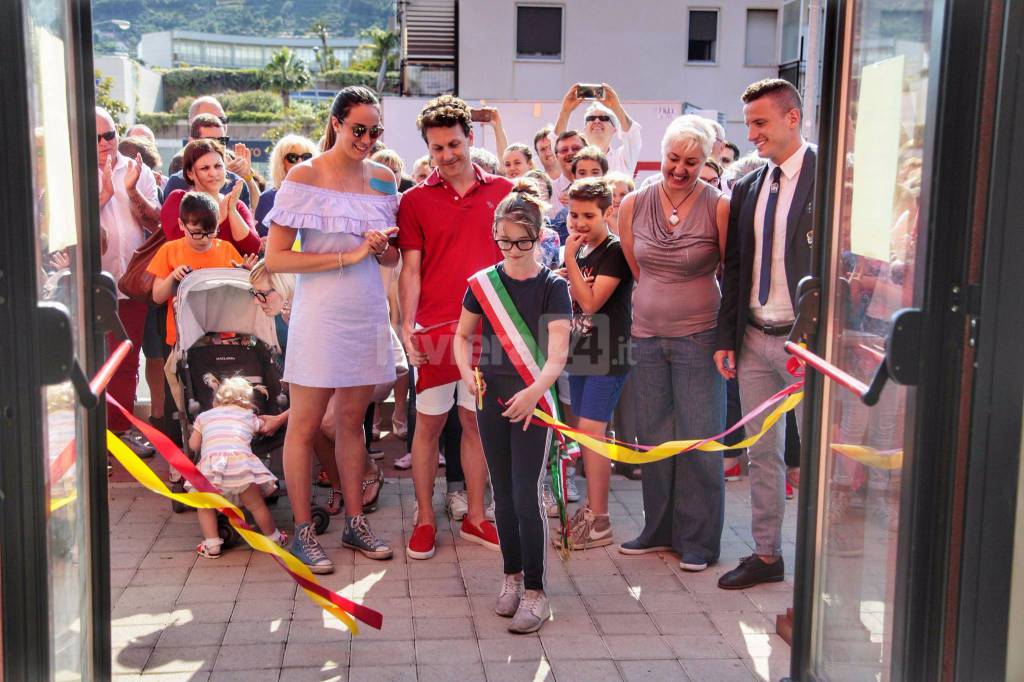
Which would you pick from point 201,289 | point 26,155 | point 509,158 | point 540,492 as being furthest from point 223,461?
point 509,158

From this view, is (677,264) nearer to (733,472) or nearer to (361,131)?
(361,131)

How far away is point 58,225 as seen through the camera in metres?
2.61

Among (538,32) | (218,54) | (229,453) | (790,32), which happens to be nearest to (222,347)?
(229,453)

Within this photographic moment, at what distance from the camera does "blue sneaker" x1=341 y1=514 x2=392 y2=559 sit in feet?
16.3

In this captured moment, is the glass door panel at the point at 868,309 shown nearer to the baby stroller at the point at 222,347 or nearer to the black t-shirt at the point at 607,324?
the black t-shirt at the point at 607,324

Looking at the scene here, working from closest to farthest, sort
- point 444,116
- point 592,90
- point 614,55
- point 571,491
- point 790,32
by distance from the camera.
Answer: point 444,116, point 571,491, point 592,90, point 614,55, point 790,32

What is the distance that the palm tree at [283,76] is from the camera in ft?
325

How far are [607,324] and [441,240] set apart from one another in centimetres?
89

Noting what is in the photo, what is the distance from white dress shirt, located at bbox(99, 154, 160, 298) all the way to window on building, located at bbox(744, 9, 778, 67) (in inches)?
1180

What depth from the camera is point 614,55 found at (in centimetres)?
3278

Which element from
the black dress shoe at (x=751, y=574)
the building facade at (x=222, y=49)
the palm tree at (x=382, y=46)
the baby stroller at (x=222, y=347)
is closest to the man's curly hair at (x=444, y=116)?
the baby stroller at (x=222, y=347)

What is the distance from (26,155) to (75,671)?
1.42 metres

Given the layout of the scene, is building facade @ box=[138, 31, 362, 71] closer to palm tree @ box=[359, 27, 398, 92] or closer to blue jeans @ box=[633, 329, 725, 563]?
palm tree @ box=[359, 27, 398, 92]

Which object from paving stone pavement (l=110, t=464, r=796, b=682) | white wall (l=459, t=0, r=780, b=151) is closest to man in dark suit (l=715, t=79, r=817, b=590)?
paving stone pavement (l=110, t=464, r=796, b=682)
